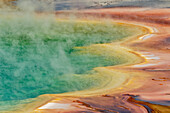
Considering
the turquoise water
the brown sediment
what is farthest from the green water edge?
the brown sediment

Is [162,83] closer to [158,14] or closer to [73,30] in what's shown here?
[73,30]

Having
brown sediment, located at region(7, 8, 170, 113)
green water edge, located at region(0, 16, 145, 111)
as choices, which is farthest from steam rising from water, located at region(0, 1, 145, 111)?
brown sediment, located at region(7, 8, 170, 113)

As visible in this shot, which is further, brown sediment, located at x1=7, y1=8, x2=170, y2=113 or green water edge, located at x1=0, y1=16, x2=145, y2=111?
green water edge, located at x1=0, y1=16, x2=145, y2=111

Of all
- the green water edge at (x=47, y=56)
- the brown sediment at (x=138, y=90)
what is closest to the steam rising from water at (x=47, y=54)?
the green water edge at (x=47, y=56)

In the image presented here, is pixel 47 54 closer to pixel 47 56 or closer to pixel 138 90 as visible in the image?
pixel 47 56

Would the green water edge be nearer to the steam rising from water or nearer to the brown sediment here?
the steam rising from water

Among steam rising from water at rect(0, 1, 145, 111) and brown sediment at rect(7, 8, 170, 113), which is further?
steam rising from water at rect(0, 1, 145, 111)

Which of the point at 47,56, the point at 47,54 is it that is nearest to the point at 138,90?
the point at 47,56

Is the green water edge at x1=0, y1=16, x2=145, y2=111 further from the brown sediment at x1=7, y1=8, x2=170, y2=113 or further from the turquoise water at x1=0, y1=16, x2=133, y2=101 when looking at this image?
the brown sediment at x1=7, y1=8, x2=170, y2=113

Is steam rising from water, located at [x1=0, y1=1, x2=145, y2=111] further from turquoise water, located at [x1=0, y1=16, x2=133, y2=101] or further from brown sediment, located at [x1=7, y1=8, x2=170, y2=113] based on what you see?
brown sediment, located at [x1=7, y1=8, x2=170, y2=113]

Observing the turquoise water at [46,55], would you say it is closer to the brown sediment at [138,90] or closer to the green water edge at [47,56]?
the green water edge at [47,56]
